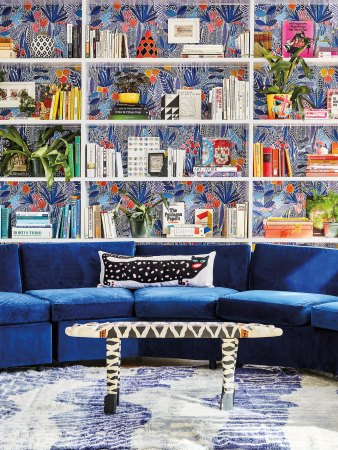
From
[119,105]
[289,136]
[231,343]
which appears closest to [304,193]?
[289,136]

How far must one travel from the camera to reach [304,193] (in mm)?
6465

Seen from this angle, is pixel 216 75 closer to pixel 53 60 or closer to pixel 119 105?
pixel 119 105

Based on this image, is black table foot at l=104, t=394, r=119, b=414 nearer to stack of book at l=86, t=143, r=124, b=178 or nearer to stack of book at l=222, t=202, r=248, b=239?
stack of book at l=222, t=202, r=248, b=239

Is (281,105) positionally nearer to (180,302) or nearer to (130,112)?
(130,112)

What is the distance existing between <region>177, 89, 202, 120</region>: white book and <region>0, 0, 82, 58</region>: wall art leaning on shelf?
37.3 inches

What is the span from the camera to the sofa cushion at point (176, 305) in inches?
195

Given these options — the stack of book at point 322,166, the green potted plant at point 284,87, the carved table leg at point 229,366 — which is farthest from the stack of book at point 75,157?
the carved table leg at point 229,366

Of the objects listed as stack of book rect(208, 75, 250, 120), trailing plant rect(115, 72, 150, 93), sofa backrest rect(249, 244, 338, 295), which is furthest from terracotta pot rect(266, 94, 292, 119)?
sofa backrest rect(249, 244, 338, 295)

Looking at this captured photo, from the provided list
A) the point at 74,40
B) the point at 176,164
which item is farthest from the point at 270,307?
the point at 74,40

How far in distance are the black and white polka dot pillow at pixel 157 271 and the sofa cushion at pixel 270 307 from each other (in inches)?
16.7

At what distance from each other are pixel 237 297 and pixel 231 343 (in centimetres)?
104

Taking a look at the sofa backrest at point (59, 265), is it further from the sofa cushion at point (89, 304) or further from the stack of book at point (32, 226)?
the stack of book at point (32, 226)

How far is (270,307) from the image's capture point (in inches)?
189

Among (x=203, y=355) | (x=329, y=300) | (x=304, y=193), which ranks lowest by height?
(x=203, y=355)
